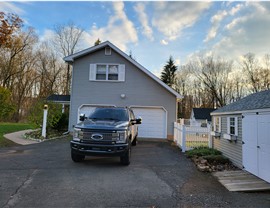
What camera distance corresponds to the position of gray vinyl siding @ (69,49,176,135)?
536 inches

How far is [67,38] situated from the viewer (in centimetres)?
3156

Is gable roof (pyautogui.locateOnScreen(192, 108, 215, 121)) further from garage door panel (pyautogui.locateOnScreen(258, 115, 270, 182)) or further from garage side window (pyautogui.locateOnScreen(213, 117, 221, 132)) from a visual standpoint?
garage door panel (pyautogui.locateOnScreen(258, 115, 270, 182))

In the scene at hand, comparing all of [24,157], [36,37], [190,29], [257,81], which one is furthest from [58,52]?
[257,81]

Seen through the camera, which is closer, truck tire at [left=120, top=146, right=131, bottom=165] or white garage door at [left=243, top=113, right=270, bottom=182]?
white garage door at [left=243, top=113, right=270, bottom=182]

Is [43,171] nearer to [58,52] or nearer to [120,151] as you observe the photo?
[120,151]

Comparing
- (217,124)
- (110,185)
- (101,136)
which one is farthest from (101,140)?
(217,124)

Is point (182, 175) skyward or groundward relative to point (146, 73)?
groundward

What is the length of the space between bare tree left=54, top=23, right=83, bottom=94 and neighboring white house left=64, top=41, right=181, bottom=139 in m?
19.0

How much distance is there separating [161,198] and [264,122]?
3.87 meters

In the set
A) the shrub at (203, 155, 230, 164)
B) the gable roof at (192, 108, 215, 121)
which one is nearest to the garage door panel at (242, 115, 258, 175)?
the shrub at (203, 155, 230, 164)

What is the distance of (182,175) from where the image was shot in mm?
6047

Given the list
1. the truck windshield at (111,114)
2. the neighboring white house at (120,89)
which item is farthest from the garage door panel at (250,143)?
the neighboring white house at (120,89)

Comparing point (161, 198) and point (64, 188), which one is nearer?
point (161, 198)

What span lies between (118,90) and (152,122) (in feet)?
11.1
